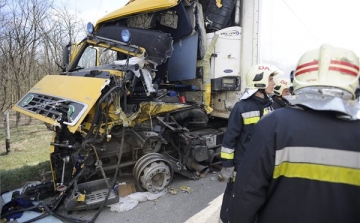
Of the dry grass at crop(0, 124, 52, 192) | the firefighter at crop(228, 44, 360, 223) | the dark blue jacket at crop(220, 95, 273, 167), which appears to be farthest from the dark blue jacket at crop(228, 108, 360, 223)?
the dry grass at crop(0, 124, 52, 192)

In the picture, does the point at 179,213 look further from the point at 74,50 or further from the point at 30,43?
the point at 30,43

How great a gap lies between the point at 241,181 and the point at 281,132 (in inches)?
13.3

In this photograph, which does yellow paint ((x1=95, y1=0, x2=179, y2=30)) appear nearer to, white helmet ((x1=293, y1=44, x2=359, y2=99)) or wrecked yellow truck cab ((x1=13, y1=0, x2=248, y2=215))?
wrecked yellow truck cab ((x1=13, y1=0, x2=248, y2=215))

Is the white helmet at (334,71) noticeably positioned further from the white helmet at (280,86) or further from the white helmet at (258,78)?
the white helmet at (280,86)

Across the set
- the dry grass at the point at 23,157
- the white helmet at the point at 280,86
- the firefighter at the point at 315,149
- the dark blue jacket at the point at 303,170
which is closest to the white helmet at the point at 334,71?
the firefighter at the point at 315,149

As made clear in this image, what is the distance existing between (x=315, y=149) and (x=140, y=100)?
300 cm

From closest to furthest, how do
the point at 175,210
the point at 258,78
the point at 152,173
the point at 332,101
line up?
the point at 332,101
the point at 258,78
the point at 175,210
the point at 152,173

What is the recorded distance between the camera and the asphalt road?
3041 mm

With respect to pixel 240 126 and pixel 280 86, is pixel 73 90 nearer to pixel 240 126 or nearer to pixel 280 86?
Result: pixel 240 126

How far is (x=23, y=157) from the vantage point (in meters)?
5.80

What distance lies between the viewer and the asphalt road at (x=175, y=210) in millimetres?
3041

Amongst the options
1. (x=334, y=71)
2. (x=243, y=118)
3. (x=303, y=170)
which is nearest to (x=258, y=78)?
(x=243, y=118)

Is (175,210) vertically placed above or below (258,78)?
below

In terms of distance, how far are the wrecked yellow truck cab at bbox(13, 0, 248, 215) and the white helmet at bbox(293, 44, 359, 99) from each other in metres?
2.35
